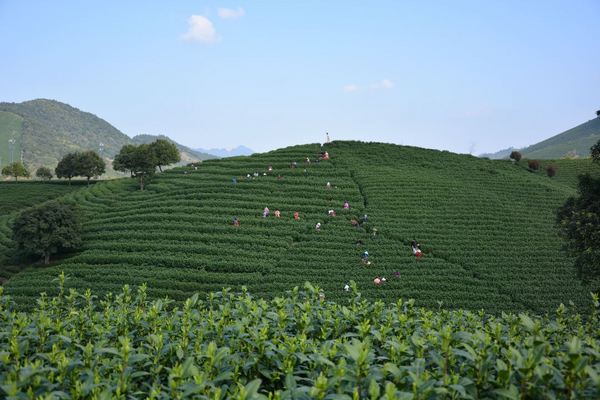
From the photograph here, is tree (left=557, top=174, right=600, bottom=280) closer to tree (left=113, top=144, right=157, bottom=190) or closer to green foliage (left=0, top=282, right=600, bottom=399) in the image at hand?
green foliage (left=0, top=282, right=600, bottom=399)

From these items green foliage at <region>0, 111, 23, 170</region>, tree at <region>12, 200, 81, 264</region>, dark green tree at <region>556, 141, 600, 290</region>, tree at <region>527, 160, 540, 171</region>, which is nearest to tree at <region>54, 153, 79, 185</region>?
tree at <region>12, 200, 81, 264</region>

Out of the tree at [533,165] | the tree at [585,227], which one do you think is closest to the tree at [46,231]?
the tree at [585,227]

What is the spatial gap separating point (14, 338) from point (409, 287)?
23108 mm

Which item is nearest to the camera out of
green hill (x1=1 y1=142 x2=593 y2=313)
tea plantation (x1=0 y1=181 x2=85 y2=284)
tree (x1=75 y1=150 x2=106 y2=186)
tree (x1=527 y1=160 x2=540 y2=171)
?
green hill (x1=1 y1=142 x2=593 y2=313)

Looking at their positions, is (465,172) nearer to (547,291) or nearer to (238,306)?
(547,291)

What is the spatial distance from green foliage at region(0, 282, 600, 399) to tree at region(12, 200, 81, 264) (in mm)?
25900

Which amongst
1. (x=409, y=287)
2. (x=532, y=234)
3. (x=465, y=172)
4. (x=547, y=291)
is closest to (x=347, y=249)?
(x=409, y=287)

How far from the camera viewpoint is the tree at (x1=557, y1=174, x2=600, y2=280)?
17531mm

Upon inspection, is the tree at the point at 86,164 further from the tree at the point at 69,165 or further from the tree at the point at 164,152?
the tree at the point at 164,152

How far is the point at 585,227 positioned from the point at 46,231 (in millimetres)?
31938

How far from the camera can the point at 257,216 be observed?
36188 mm

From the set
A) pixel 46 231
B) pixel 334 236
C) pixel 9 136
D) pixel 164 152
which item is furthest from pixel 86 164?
pixel 9 136

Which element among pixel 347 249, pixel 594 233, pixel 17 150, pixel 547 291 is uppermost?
pixel 17 150

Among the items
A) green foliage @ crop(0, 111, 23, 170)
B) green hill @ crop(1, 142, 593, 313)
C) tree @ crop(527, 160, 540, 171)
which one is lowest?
green hill @ crop(1, 142, 593, 313)
